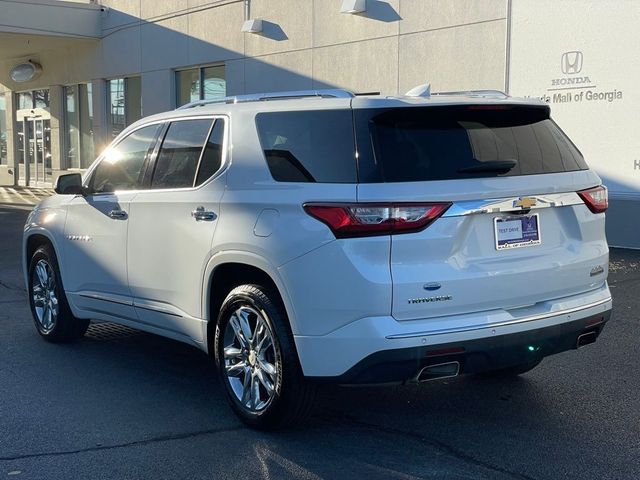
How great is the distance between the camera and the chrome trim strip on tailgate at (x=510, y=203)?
12.8ft

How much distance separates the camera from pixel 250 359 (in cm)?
456

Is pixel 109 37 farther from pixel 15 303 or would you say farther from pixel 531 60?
pixel 15 303

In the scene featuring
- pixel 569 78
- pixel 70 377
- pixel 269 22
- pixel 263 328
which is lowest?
pixel 70 377

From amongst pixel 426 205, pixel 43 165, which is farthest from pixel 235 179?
pixel 43 165

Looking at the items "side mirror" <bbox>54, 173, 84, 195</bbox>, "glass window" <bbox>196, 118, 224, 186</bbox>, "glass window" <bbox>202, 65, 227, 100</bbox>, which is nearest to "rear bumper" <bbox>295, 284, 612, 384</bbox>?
"glass window" <bbox>196, 118, 224, 186</bbox>

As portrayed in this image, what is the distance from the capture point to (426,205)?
3.84 m

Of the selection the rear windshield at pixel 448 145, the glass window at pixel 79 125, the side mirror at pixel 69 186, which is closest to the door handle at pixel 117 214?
the side mirror at pixel 69 186

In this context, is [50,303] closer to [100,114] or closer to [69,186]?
[69,186]

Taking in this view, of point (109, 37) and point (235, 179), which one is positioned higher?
point (109, 37)

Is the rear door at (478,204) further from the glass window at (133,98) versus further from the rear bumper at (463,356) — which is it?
the glass window at (133,98)

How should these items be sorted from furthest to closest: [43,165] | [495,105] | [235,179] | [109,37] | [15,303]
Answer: [43,165], [109,37], [15,303], [235,179], [495,105]

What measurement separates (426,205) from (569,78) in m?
8.95

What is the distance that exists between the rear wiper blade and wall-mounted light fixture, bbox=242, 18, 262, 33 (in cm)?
1360

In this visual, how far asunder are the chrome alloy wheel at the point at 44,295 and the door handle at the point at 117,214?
3.97 ft
